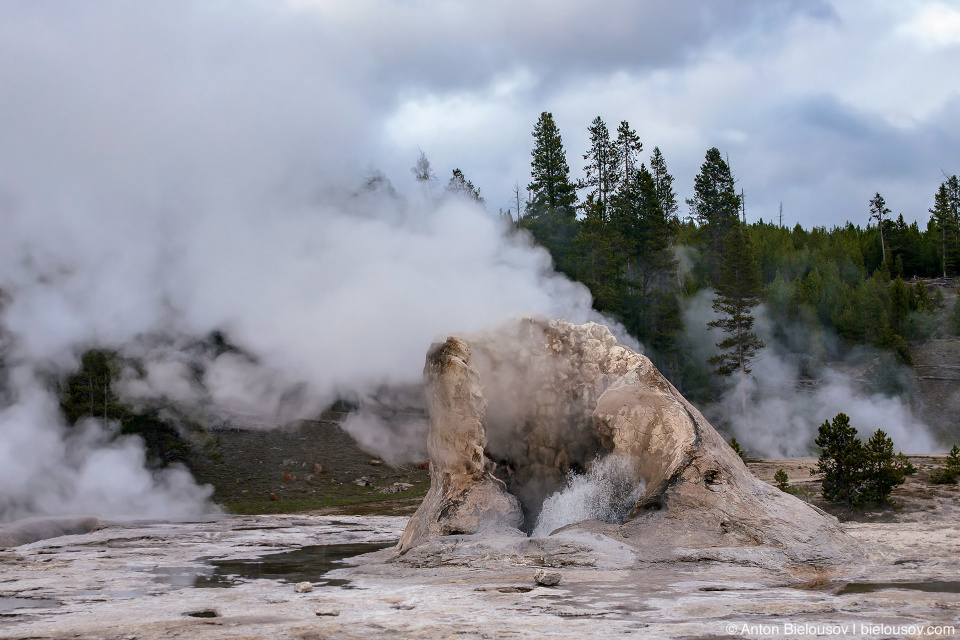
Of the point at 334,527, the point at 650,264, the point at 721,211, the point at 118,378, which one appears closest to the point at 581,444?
the point at 334,527

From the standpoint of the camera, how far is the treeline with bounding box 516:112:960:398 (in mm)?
41094

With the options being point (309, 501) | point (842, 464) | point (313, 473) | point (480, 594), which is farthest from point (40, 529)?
point (842, 464)

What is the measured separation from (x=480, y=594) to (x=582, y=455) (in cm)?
567

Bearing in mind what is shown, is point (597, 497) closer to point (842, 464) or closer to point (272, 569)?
point (272, 569)

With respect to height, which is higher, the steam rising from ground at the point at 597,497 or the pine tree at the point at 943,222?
the pine tree at the point at 943,222

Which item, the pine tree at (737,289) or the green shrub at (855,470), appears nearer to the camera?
the green shrub at (855,470)

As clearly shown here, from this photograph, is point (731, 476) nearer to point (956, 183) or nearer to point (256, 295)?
point (256, 295)

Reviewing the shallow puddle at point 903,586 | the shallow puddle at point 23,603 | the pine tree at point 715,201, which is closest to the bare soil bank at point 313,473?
the shallow puddle at point 903,586

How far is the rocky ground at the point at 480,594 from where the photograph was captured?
20.6 ft

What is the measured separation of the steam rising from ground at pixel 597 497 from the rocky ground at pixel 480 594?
183cm

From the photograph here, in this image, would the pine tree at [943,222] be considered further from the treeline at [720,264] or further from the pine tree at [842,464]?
the pine tree at [842,464]

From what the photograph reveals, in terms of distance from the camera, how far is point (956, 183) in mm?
63438

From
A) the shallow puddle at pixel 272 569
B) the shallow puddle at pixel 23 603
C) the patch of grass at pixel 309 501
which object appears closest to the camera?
the shallow puddle at pixel 23 603

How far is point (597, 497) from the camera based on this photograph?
1241 centimetres
